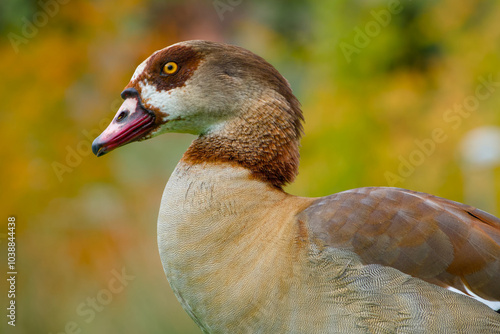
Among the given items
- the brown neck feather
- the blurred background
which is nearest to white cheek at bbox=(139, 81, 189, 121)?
the brown neck feather

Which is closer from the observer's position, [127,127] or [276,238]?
[276,238]

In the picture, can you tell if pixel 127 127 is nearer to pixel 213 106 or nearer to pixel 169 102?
pixel 169 102

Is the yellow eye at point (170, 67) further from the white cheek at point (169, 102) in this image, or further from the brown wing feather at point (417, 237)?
the brown wing feather at point (417, 237)

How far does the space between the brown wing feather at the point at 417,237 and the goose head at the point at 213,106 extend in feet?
1.11

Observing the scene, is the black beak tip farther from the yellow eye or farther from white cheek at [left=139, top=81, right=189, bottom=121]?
the yellow eye

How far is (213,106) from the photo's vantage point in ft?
7.88

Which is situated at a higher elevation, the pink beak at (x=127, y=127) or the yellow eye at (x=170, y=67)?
the yellow eye at (x=170, y=67)

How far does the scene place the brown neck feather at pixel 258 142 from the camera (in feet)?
7.79

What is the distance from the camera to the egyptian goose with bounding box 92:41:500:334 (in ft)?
6.77

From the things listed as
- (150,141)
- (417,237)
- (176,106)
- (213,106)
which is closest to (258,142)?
(213,106)

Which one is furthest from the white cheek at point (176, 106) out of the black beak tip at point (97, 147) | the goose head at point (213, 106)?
the black beak tip at point (97, 147)

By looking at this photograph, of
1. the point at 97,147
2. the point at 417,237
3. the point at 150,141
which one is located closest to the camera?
the point at 417,237

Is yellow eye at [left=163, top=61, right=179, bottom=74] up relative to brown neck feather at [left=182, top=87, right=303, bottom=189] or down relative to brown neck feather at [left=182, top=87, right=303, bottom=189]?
up

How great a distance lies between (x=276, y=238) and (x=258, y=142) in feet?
1.29
